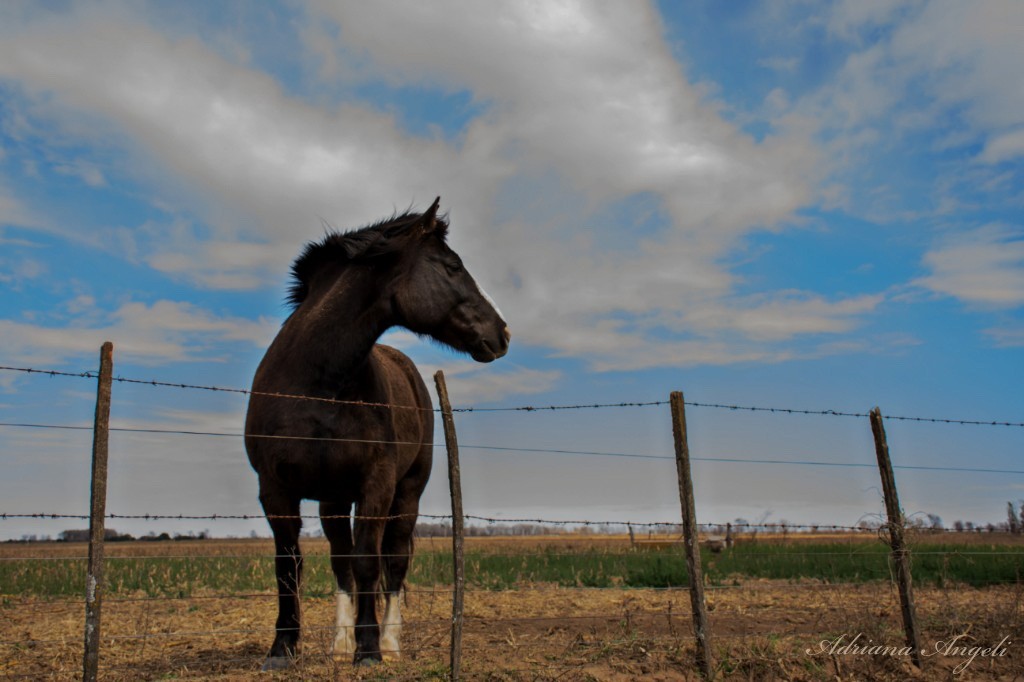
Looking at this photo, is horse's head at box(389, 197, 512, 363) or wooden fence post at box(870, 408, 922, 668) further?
wooden fence post at box(870, 408, 922, 668)

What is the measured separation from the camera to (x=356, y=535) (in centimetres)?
651

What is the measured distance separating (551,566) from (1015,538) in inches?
900

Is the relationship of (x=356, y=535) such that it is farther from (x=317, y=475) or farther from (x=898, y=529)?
(x=898, y=529)

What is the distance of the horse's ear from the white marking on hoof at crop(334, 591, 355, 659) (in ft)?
11.0

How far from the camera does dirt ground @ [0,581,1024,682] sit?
6227 millimetres

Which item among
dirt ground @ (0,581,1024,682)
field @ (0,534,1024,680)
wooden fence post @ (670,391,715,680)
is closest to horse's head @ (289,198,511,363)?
wooden fence post @ (670,391,715,680)

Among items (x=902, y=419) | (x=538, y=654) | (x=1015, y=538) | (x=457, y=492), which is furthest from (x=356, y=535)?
(x=1015, y=538)

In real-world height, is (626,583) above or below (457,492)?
below

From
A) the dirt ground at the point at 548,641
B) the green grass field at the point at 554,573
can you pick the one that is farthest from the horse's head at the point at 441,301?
the green grass field at the point at 554,573

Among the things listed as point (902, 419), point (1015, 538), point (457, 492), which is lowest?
point (1015, 538)

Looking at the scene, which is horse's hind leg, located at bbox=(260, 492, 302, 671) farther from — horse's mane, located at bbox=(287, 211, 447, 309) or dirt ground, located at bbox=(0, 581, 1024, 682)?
horse's mane, located at bbox=(287, 211, 447, 309)

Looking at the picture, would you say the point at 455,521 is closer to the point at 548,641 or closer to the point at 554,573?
the point at 548,641

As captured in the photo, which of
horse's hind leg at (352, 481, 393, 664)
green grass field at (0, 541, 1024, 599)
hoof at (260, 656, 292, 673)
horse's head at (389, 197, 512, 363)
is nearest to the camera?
hoof at (260, 656, 292, 673)

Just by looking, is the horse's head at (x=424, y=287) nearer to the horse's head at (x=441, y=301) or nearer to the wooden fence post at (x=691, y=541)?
the horse's head at (x=441, y=301)
